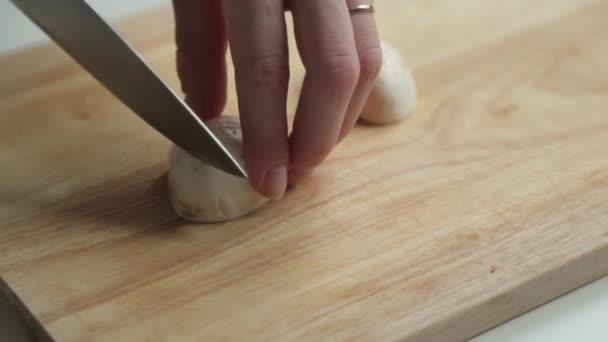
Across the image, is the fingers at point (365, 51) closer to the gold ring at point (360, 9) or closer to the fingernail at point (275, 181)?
the gold ring at point (360, 9)

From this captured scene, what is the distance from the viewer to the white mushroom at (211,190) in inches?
39.7

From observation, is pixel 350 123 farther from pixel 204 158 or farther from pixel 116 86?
pixel 116 86

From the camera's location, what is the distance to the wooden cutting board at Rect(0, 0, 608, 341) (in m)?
0.91

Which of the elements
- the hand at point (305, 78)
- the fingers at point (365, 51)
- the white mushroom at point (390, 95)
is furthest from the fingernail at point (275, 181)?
the white mushroom at point (390, 95)

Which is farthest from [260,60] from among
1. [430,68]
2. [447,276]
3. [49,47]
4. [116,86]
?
[49,47]

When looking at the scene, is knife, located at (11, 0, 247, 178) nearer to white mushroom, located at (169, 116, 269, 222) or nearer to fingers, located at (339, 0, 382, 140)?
white mushroom, located at (169, 116, 269, 222)

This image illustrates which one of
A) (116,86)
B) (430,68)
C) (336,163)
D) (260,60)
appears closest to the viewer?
(260,60)

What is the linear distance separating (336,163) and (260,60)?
27 cm

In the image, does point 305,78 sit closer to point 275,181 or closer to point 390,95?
point 275,181

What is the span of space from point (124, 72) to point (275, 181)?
211 mm

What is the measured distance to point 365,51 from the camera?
0.93 metres

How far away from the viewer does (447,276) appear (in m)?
0.94

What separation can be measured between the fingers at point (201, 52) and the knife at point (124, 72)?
100 mm

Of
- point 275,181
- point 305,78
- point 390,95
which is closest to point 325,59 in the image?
point 305,78
